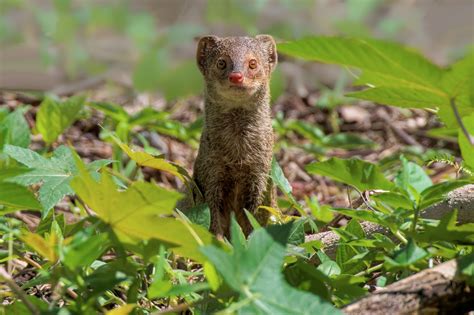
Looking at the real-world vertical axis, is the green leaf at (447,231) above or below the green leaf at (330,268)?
above

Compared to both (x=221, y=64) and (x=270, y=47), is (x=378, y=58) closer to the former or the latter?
(x=221, y=64)

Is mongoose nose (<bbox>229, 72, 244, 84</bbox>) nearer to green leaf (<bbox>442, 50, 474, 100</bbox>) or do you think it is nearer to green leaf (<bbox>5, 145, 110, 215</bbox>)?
green leaf (<bbox>5, 145, 110, 215</bbox>)

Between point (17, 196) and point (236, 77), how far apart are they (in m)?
1.32

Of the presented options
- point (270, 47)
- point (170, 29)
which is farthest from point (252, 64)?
point (170, 29)

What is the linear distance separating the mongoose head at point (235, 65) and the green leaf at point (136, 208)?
149 centimetres

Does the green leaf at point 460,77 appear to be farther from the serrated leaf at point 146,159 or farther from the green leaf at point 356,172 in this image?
the serrated leaf at point 146,159

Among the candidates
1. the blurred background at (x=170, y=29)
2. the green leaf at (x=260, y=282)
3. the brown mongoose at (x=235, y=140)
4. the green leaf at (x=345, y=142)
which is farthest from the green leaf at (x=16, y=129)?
the blurred background at (x=170, y=29)

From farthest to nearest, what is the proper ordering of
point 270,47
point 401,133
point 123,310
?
1. point 401,133
2. point 270,47
3. point 123,310

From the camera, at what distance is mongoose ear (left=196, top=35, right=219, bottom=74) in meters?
3.62

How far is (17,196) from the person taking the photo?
2.14 meters

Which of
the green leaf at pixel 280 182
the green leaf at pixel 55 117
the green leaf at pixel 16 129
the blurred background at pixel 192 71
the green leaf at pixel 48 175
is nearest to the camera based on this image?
the green leaf at pixel 48 175

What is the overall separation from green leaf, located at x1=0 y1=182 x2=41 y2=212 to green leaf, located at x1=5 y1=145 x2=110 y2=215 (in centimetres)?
5

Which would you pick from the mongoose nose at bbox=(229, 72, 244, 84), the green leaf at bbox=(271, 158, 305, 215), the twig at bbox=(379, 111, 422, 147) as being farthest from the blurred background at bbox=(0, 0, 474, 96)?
the green leaf at bbox=(271, 158, 305, 215)

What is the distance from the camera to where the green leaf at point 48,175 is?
7.38 ft
